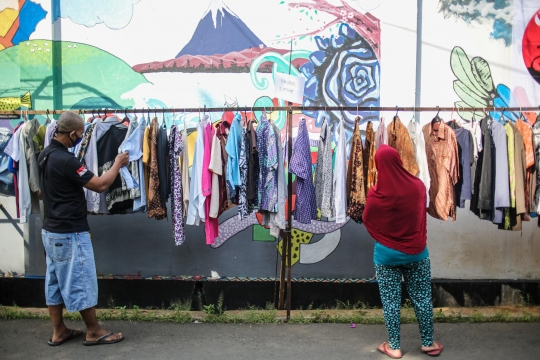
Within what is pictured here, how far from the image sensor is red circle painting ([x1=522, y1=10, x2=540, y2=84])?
597cm

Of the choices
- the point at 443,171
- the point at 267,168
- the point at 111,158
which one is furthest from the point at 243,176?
the point at 443,171

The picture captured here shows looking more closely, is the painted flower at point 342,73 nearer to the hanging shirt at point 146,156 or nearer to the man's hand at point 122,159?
the hanging shirt at point 146,156

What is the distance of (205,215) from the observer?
499cm

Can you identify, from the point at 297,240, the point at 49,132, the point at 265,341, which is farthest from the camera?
the point at 297,240

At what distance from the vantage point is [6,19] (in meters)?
6.11

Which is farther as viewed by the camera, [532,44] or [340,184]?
[532,44]

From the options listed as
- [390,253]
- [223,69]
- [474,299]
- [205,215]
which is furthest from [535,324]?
[223,69]

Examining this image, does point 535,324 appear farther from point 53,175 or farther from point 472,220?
point 53,175

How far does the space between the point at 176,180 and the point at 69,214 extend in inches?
40.7

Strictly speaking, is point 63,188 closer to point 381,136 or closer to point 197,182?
point 197,182

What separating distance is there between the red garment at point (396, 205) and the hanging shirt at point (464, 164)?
3.45 feet

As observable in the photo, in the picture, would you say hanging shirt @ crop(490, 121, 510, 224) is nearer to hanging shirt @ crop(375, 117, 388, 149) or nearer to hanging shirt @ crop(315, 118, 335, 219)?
hanging shirt @ crop(375, 117, 388, 149)

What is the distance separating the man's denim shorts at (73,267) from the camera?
4.35 meters

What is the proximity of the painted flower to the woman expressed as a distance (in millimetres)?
2052
